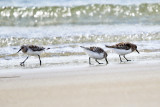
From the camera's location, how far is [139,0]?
61.0ft

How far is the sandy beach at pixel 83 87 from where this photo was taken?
527cm

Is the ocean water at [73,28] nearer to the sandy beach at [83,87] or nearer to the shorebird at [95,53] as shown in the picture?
the shorebird at [95,53]

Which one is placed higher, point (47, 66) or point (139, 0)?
point (139, 0)

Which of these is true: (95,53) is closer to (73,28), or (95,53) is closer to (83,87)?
(83,87)

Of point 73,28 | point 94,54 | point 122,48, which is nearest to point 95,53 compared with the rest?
point 94,54

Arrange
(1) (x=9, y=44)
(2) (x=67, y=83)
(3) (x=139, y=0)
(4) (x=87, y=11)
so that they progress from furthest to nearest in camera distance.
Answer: (3) (x=139, y=0) < (4) (x=87, y=11) < (1) (x=9, y=44) < (2) (x=67, y=83)

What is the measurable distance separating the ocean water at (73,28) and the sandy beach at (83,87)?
3.51 feet

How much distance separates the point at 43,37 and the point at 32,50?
3.13 metres

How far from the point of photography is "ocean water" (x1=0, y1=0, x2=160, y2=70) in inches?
382

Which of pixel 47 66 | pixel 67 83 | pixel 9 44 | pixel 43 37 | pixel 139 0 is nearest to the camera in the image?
pixel 67 83

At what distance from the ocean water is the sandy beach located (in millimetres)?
1070

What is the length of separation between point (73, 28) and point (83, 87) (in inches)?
327

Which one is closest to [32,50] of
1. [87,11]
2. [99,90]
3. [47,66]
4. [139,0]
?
[47,66]

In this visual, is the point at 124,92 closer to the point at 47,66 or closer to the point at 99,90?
the point at 99,90
